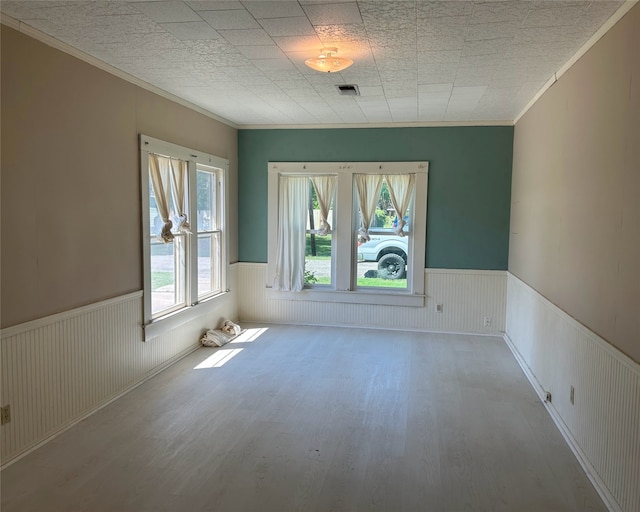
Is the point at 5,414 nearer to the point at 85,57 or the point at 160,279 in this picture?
the point at 160,279

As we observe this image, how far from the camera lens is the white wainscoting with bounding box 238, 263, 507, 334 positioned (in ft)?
19.8

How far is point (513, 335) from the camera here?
5.43 metres

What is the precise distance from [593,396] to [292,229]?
4255 mm

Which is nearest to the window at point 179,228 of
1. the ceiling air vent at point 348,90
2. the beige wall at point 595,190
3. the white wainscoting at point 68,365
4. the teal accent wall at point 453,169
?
the white wainscoting at point 68,365

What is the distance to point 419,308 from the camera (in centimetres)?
621

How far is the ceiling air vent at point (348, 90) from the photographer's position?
13.9 feet

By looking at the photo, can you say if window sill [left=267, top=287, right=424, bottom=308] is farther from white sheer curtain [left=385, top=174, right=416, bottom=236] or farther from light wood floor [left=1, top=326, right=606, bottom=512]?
light wood floor [left=1, top=326, right=606, bottom=512]

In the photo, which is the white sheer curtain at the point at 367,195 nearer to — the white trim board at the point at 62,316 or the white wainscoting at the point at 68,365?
the white wainscoting at the point at 68,365

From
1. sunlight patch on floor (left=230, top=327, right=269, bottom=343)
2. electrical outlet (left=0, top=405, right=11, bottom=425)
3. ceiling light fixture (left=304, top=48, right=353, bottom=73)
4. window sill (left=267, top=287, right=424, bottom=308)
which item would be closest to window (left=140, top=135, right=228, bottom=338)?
sunlight patch on floor (left=230, top=327, right=269, bottom=343)

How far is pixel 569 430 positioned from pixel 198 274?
389 cm

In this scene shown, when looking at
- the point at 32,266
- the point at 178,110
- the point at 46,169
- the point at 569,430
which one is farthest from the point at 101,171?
the point at 569,430

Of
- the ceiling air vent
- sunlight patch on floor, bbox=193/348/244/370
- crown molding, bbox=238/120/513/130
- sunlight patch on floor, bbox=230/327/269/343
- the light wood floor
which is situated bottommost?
the light wood floor

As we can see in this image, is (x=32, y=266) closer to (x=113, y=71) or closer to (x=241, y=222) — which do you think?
(x=113, y=71)

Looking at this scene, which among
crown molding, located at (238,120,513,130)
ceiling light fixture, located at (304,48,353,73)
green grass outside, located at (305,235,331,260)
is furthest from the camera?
green grass outside, located at (305,235,331,260)
